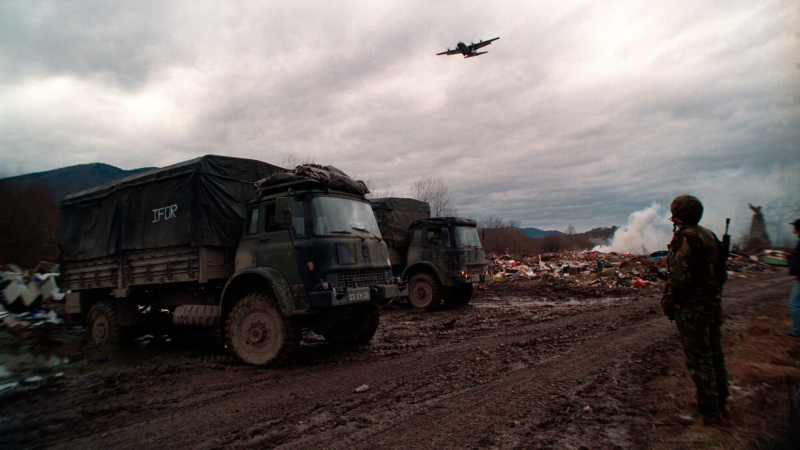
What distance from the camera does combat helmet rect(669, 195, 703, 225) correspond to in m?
3.30

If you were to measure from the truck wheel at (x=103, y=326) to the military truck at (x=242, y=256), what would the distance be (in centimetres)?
2

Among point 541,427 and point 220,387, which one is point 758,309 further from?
point 220,387

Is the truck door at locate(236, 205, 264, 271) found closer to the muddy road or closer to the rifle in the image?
the muddy road

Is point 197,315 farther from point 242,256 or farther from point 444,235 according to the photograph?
point 444,235

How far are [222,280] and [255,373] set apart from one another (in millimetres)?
1936

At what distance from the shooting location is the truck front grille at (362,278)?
221 inches

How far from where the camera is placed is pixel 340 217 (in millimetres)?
5969

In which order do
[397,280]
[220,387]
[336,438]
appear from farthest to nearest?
[397,280] → [220,387] → [336,438]

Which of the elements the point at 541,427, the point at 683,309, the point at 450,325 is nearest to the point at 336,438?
the point at 541,427

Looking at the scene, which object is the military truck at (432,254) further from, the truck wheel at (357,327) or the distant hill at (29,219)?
the distant hill at (29,219)

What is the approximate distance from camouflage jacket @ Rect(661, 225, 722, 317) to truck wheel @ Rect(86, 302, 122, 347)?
886cm

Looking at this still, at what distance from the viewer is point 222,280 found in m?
6.66

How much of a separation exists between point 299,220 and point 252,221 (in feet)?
3.53

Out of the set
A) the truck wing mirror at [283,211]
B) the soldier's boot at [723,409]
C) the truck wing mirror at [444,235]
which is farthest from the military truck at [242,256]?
the truck wing mirror at [444,235]
